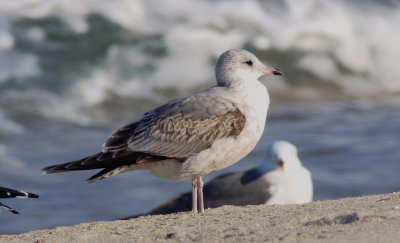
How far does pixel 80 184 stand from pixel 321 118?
3927 millimetres

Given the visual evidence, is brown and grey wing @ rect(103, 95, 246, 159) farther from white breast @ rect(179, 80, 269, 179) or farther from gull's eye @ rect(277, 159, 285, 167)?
gull's eye @ rect(277, 159, 285, 167)

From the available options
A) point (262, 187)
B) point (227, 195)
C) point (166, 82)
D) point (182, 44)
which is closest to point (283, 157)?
point (262, 187)

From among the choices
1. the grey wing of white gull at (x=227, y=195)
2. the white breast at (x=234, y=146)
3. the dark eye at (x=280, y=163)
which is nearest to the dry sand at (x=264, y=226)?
the white breast at (x=234, y=146)

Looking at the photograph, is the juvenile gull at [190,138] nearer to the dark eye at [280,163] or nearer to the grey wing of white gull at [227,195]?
the grey wing of white gull at [227,195]

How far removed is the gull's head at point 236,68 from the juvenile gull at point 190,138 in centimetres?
17

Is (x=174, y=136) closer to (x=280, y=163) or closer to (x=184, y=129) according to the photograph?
(x=184, y=129)

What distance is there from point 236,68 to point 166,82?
6.98 metres

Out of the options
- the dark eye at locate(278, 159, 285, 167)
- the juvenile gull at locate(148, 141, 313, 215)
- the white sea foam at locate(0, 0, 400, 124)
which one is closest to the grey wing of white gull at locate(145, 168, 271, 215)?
the juvenile gull at locate(148, 141, 313, 215)

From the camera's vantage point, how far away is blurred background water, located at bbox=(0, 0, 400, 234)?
8188 mm

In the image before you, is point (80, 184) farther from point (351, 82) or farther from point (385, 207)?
point (351, 82)

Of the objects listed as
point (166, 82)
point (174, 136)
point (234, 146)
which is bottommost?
point (234, 146)

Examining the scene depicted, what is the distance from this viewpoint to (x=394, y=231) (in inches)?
135

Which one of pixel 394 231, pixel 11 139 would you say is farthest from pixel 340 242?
pixel 11 139

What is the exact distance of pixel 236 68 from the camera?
5.50 meters
